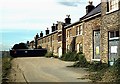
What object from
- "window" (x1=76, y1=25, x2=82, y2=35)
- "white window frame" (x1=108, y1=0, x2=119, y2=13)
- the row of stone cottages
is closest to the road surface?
the row of stone cottages

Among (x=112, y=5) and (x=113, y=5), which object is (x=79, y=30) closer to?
(x=112, y=5)

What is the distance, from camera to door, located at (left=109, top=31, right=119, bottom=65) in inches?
839

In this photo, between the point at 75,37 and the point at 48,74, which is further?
the point at 75,37

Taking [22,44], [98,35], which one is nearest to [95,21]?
[98,35]

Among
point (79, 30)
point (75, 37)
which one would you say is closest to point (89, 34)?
point (79, 30)

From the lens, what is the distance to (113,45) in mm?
21812

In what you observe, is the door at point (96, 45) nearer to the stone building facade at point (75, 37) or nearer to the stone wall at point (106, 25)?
the stone wall at point (106, 25)

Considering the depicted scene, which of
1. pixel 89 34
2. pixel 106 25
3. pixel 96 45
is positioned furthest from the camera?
pixel 89 34

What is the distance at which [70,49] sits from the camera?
41344mm

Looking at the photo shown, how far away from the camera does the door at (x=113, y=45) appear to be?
21.3 metres

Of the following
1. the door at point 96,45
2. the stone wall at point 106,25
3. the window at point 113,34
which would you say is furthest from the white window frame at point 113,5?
the door at point 96,45

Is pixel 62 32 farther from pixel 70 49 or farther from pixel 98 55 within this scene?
pixel 98 55

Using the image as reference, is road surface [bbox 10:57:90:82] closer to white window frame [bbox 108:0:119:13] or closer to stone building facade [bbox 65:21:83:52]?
white window frame [bbox 108:0:119:13]

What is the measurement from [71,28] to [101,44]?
18.3m
